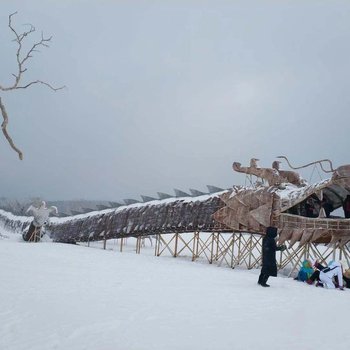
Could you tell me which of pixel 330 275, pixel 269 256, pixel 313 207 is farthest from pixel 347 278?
pixel 313 207

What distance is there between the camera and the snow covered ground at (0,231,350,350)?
4055mm

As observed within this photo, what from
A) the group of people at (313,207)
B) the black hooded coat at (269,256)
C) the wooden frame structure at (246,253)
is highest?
the group of people at (313,207)

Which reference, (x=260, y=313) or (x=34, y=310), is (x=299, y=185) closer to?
(x=260, y=313)

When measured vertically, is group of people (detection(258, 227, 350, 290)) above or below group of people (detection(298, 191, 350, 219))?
below

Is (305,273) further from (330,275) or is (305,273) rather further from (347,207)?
(347,207)

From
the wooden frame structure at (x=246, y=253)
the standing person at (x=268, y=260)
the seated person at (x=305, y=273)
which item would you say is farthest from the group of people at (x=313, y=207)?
the standing person at (x=268, y=260)

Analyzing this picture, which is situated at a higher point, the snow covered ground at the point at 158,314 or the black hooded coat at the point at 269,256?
the black hooded coat at the point at 269,256

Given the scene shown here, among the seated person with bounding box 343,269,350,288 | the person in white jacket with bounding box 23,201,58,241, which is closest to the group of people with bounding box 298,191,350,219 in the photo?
the seated person with bounding box 343,269,350,288

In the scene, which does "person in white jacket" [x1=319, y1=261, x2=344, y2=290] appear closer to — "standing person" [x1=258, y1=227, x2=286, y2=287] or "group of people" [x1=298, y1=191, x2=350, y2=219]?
"standing person" [x1=258, y1=227, x2=286, y2=287]

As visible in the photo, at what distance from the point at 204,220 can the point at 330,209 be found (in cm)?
627


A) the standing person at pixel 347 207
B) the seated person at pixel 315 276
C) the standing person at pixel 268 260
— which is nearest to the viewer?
the standing person at pixel 268 260

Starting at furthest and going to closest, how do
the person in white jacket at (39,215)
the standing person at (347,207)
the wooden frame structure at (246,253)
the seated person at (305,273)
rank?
the person in white jacket at (39,215)
the standing person at (347,207)
the wooden frame structure at (246,253)
the seated person at (305,273)

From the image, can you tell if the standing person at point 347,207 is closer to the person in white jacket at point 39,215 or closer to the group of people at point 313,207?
the group of people at point 313,207

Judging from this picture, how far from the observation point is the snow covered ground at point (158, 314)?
4055 mm
